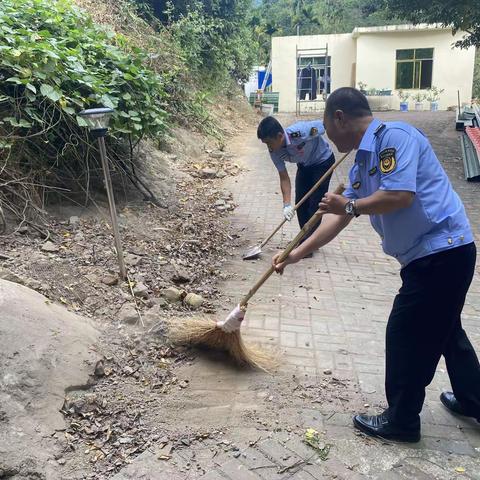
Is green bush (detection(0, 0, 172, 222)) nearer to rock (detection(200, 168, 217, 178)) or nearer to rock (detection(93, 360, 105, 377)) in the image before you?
rock (detection(93, 360, 105, 377))

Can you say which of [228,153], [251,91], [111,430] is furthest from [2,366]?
[251,91]

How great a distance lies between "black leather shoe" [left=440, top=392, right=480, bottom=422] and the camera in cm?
273

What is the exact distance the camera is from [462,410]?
106 inches

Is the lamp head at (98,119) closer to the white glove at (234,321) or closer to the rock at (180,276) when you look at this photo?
the rock at (180,276)

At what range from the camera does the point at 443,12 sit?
36.1ft

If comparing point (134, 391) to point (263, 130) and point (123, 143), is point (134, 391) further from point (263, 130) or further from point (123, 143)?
point (123, 143)

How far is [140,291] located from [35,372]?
4.36 feet

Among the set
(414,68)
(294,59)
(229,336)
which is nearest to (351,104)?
(229,336)

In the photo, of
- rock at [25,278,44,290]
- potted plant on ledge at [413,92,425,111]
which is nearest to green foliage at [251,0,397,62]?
potted plant on ledge at [413,92,425,111]

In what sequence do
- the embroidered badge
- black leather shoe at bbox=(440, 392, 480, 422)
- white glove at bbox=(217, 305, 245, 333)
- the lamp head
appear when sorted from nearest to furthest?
the embroidered badge → black leather shoe at bbox=(440, 392, 480, 422) → white glove at bbox=(217, 305, 245, 333) → the lamp head

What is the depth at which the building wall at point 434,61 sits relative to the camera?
2236 centimetres

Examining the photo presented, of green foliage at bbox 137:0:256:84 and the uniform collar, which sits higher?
green foliage at bbox 137:0:256:84

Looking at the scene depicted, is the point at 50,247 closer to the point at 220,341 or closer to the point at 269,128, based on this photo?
the point at 220,341

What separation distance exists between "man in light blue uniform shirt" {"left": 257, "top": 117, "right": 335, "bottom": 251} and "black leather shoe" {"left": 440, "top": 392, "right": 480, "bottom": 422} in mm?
2569
